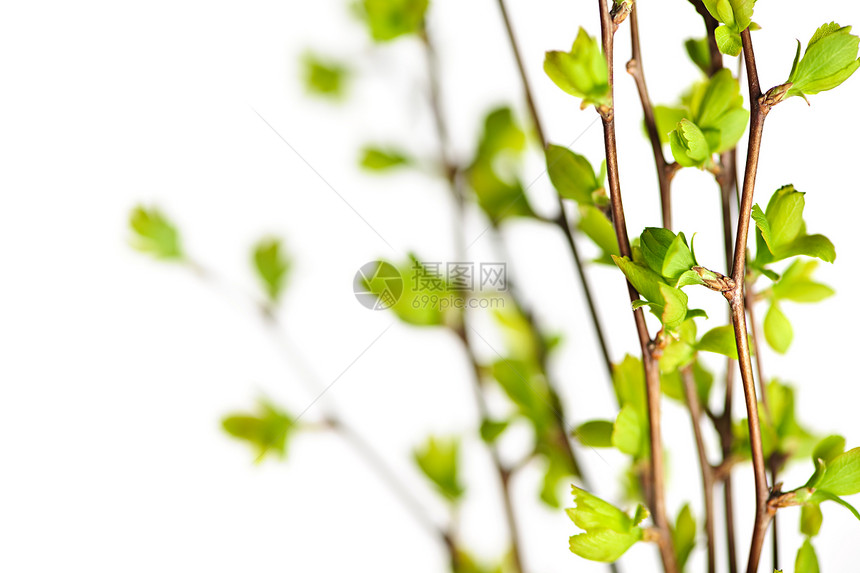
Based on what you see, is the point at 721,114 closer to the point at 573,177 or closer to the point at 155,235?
the point at 573,177

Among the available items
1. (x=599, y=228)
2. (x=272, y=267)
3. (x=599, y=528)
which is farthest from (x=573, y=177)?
(x=272, y=267)

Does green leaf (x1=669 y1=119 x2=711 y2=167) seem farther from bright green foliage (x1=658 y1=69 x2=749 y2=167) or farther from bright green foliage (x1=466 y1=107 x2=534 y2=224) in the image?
bright green foliage (x1=466 y1=107 x2=534 y2=224)

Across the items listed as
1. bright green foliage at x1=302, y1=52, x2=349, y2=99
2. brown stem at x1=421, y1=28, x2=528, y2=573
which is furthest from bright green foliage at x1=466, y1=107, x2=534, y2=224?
bright green foliage at x1=302, y1=52, x2=349, y2=99

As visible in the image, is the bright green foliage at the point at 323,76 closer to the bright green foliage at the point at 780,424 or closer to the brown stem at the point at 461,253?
the brown stem at the point at 461,253

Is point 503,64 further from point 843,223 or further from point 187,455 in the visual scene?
point 187,455

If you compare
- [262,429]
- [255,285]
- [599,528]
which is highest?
[255,285]

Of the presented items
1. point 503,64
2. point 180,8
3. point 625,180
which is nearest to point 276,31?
point 180,8
